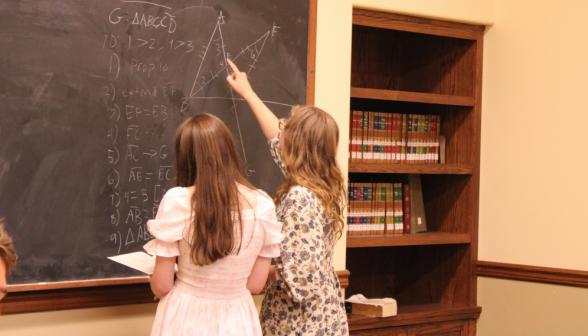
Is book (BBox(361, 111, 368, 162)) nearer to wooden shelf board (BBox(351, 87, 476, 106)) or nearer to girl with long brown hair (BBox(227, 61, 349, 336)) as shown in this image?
wooden shelf board (BBox(351, 87, 476, 106))

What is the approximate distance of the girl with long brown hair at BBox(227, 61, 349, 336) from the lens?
1878 mm

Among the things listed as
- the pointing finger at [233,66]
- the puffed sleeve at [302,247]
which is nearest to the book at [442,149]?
the pointing finger at [233,66]

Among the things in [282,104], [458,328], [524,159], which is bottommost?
[458,328]

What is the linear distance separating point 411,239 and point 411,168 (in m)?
0.42

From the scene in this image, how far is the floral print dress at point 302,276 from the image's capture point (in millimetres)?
1875

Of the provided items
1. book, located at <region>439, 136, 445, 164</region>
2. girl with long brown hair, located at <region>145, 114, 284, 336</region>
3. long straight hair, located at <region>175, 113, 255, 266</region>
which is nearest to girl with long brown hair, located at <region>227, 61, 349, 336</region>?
girl with long brown hair, located at <region>145, 114, 284, 336</region>

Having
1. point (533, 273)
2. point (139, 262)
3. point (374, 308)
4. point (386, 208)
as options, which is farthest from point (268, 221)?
point (533, 273)

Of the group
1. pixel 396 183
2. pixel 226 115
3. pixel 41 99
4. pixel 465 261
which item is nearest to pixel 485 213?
pixel 465 261

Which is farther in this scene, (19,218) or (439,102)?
(439,102)

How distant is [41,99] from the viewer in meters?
2.14

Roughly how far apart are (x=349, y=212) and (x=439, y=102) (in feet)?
2.77

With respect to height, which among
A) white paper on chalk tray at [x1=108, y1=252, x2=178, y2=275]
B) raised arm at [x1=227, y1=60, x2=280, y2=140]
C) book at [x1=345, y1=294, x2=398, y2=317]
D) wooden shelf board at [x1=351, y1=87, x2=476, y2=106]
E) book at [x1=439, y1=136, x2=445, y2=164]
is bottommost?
book at [x1=345, y1=294, x2=398, y2=317]

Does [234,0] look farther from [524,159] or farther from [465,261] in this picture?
[465,261]

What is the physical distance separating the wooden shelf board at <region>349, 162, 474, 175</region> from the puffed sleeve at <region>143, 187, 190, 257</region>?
1.56 metres
